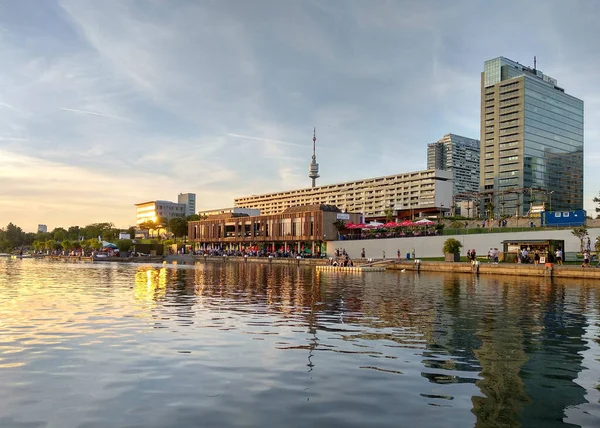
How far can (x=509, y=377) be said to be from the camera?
11219mm

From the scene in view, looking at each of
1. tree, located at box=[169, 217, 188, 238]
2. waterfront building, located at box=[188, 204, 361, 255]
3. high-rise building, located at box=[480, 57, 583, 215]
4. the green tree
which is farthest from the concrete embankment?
the green tree

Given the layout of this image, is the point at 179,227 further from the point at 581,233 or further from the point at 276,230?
the point at 581,233

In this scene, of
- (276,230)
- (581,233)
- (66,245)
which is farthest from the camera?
(66,245)

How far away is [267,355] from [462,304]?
Result: 1566 centimetres

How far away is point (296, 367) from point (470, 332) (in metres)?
7.93

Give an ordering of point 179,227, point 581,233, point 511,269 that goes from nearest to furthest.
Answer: point 511,269
point 581,233
point 179,227

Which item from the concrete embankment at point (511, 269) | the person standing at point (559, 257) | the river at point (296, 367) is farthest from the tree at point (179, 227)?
the river at point (296, 367)

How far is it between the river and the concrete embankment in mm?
28195

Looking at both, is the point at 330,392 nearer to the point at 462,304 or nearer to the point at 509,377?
the point at 509,377

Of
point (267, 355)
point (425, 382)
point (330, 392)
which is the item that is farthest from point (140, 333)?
point (425, 382)

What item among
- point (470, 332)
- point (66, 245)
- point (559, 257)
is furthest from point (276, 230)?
point (470, 332)

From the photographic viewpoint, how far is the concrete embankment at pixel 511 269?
4766cm

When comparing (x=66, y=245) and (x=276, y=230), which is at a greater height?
(x=276, y=230)

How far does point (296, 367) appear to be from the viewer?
1197cm
